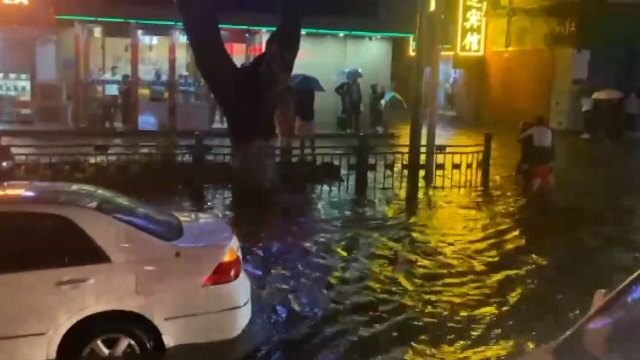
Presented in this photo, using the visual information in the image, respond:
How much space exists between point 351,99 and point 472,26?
709cm

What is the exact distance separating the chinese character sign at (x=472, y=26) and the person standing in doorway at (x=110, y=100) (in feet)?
39.3

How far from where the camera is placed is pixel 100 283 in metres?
5.52

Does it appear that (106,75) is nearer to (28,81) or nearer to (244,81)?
(28,81)

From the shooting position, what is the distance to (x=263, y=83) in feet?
44.9

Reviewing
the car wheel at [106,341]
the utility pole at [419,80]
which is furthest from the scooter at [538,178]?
the car wheel at [106,341]

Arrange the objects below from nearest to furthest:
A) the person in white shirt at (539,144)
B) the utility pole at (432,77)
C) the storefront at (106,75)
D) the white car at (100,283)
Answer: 1. the white car at (100,283)
2. the person in white shirt at (539,144)
3. the utility pole at (432,77)
4. the storefront at (106,75)

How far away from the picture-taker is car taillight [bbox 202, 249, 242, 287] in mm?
5789

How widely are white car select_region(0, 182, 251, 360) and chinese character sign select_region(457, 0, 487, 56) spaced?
23.5 m

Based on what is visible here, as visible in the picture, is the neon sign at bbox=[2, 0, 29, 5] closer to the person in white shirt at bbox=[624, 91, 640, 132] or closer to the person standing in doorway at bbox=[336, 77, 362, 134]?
the person standing in doorway at bbox=[336, 77, 362, 134]

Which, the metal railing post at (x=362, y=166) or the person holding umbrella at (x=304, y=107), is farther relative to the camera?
the person holding umbrella at (x=304, y=107)

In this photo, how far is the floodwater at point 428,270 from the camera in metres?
6.96

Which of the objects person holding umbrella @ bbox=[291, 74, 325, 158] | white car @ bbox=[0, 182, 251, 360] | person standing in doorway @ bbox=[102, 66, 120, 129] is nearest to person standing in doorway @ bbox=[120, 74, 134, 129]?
person standing in doorway @ bbox=[102, 66, 120, 129]

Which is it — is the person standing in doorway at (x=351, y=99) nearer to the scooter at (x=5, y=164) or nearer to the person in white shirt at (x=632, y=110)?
the person in white shirt at (x=632, y=110)

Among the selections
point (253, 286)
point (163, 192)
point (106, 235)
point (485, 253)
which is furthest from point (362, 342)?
point (163, 192)
